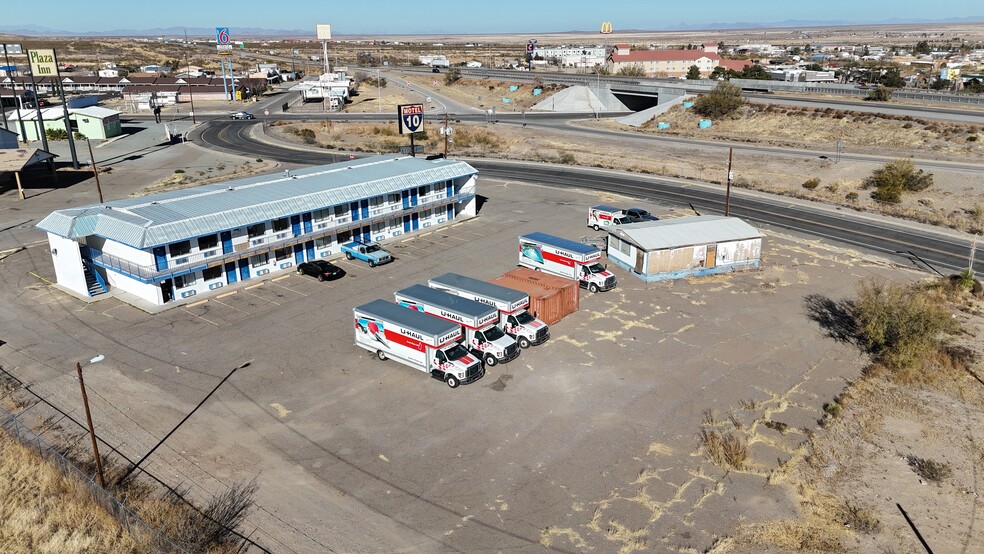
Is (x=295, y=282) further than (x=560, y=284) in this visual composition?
Yes

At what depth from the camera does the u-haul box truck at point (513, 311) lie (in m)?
38.6

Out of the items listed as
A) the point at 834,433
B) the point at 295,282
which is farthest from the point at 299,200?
the point at 834,433

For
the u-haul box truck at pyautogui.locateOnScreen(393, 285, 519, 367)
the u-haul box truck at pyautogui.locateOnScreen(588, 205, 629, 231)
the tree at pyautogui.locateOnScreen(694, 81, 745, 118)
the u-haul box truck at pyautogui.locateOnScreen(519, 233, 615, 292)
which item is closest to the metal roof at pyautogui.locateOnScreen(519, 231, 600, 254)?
the u-haul box truck at pyautogui.locateOnScreen(519, 233, 615, 292)

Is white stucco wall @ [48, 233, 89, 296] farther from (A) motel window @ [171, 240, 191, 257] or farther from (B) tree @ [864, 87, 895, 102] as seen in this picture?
(B) tree @ [864, 87, 895, 102]

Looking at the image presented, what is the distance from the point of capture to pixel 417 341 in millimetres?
35000

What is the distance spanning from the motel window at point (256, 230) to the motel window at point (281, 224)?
971 millimetres

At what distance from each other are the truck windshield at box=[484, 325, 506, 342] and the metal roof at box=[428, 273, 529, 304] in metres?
1.85

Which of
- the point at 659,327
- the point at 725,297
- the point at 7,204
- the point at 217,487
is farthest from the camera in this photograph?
the point at 7,204

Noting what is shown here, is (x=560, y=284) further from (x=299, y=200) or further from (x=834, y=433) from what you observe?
(x=299, y=200)

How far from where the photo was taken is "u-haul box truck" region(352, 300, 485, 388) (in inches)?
1352

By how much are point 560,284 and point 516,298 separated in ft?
19.0

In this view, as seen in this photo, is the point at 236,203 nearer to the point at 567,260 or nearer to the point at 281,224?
the point at 281,224

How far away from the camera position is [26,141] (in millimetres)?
105000

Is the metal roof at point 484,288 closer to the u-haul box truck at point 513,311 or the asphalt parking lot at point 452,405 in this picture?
the u-haul box truck at point 513,311
